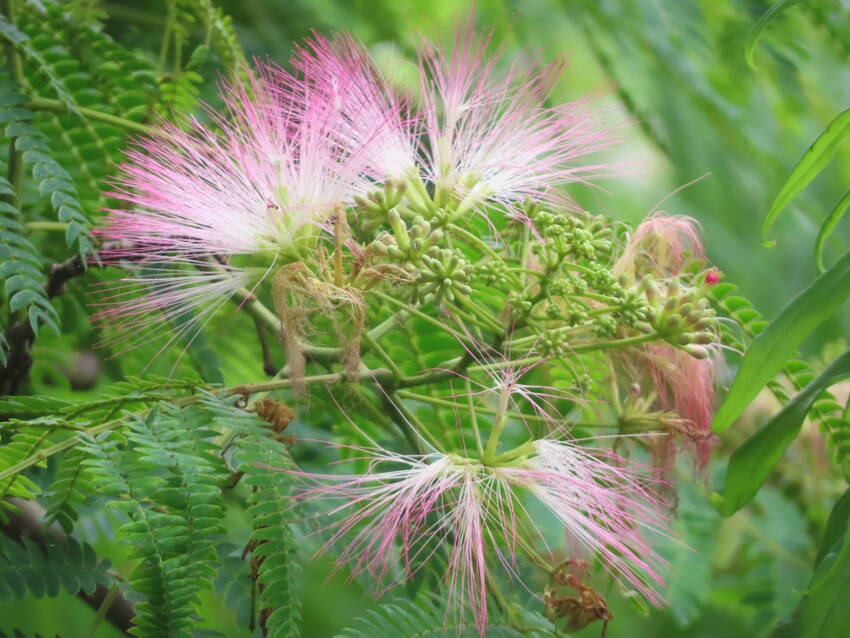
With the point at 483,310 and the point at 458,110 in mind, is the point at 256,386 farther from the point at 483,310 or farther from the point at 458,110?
the point at 458,110

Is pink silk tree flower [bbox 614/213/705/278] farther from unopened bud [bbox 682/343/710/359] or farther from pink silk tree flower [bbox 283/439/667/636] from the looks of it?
pink silk tree flower [bbox 283/439/667/636]

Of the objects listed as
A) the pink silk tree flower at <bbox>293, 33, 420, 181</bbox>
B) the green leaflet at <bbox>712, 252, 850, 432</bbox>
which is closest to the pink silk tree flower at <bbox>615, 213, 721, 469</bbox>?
the green leaflet at <bbox>712, 252, 850, 432</bbox>

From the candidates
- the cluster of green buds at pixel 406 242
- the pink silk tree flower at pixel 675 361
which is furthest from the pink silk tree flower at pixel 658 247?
the cluster of green buds at pixel 406 242

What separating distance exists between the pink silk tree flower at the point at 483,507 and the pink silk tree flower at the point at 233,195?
1.08 feet

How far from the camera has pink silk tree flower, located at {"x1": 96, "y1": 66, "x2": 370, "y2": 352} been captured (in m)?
1.28

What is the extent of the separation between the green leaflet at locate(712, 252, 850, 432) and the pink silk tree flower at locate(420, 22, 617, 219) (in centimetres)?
37

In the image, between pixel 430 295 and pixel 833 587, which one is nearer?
pixel 833 587

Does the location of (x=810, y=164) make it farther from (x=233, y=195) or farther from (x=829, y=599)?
(x=233, y=195)

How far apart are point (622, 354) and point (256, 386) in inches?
21.3

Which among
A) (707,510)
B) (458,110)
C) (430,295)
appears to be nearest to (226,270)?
(430,295)

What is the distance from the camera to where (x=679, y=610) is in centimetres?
199

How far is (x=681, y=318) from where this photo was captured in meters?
1.25

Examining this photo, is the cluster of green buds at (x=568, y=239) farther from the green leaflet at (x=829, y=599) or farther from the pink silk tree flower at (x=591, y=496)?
the green leaflet at (x=829, y=599)

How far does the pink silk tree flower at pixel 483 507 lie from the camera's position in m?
1.19
